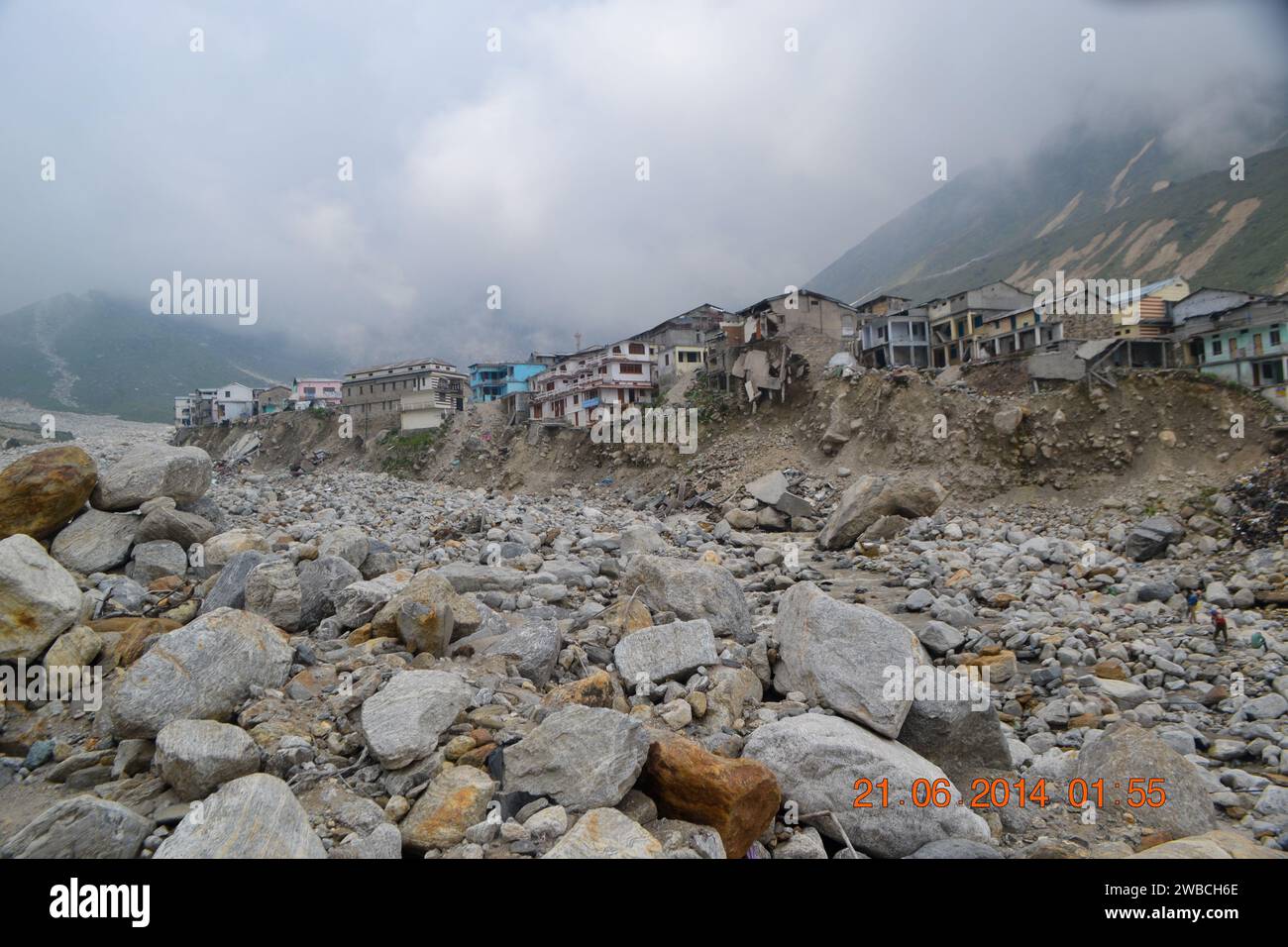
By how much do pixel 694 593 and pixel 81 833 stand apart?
755 cm

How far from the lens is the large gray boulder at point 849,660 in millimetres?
7195

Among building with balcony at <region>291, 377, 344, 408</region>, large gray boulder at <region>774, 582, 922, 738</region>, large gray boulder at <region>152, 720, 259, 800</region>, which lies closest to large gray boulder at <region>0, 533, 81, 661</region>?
large gray boulder at <region>152, 720, 259, 800</region>

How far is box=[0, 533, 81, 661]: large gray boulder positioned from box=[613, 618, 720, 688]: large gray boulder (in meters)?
6.92

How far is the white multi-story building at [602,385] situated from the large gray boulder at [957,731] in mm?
39608

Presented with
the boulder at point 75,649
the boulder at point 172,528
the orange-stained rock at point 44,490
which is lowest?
the boulder at point 75,649

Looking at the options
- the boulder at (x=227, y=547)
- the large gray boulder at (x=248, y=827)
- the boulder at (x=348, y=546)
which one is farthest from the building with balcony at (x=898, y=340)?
the large gray boulder at (x=248, y=827)

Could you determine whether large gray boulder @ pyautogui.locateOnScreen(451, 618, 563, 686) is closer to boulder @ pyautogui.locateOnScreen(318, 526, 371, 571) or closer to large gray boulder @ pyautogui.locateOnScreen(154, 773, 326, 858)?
large gray boulder @ pyautogui.locateOnScreen(154, 773, 326, 858)

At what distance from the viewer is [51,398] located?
170 metres

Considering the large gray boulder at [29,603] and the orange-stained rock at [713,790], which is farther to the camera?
the large gray boulder at [29,603]

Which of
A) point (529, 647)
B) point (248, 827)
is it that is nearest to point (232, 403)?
point (529, 647)

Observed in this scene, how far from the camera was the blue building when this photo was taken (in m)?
65.0

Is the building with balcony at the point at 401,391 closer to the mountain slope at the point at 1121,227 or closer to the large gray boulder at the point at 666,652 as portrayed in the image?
the large gray boulder at the point at 666,652

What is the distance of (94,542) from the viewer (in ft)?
37.5
